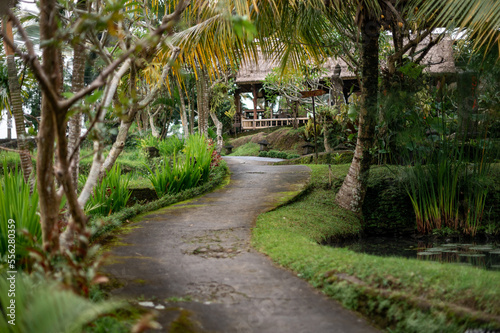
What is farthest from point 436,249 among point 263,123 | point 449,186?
point 263,123

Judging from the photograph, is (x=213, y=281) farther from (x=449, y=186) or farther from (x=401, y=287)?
(x=449, y=186)

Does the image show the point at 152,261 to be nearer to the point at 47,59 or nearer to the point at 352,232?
the point at 47,59

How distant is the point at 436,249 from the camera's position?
4949 mm

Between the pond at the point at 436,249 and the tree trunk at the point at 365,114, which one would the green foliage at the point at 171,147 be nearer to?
the tree trunk at the point at 365,114

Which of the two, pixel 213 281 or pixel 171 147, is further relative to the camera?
pixel 171 147

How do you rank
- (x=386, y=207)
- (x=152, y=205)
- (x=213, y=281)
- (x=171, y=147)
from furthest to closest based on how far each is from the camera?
(x=171, y=147) → (x=386, y=207) → (x=152, y=205) → (x=213, y=281)

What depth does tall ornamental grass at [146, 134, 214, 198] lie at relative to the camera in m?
6.81

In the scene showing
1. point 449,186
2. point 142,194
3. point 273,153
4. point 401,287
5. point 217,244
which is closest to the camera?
point 401,287

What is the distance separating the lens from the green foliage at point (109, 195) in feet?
18.2

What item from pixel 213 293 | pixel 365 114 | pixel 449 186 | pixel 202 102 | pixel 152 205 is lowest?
pixel 213 293

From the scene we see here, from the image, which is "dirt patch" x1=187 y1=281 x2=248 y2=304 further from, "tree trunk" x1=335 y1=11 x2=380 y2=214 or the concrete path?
"tree trunk" x1=335 y1=11 x2=380 y2=214

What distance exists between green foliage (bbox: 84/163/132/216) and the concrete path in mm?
637

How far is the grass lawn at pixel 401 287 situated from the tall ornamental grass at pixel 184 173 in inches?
119

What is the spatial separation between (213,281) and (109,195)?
336 centimetres
